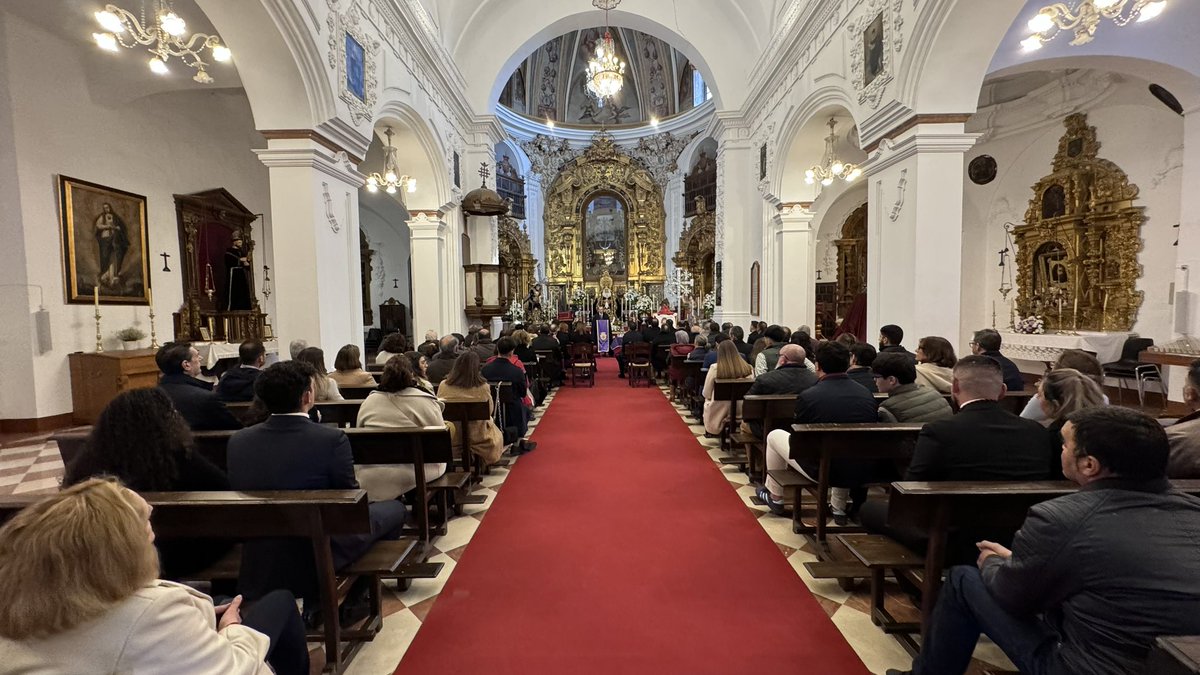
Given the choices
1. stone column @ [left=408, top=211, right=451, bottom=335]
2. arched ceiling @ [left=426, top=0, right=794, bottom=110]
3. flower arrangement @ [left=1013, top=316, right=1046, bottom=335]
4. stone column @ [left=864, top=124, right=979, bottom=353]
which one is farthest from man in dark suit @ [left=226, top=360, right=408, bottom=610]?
arched ceiling @ [left=426, top=0, right=794, bottom=110]

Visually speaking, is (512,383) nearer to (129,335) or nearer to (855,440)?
(855,440)

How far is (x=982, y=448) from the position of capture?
2.32 m

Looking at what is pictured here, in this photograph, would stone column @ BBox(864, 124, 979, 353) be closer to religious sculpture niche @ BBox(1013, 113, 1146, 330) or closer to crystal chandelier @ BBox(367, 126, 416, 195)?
religious sculpture niche @ BBox(1013, 113, 1146, 330)

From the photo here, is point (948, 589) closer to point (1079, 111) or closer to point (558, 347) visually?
point (558, 347)

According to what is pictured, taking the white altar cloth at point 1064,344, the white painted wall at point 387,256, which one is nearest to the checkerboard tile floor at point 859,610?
the white altar cloth at point 1064,344

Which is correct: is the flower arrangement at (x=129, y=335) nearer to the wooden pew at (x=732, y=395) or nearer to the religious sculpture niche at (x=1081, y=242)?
the wooden pew at (x=732, y=395)

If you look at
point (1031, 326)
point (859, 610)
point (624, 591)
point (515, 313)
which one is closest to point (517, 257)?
point (515, 313)

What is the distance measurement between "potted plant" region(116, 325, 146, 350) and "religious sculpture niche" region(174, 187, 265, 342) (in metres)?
0.70

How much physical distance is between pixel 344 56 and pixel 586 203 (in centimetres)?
1431

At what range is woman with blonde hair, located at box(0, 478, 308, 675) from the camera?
1045 millimetres

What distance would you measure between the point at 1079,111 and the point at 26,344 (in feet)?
49.7

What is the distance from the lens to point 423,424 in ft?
11.3

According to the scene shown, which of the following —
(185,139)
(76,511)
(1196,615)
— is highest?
(185,139)

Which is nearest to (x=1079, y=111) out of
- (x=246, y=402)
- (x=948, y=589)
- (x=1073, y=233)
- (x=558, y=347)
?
(x=1073, y=233)
